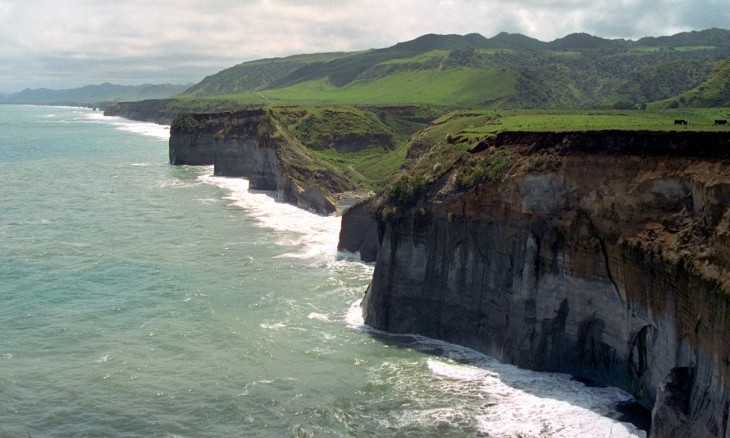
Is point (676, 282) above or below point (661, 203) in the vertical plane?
below

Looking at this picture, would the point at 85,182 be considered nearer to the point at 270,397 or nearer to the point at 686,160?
the point at 270,397

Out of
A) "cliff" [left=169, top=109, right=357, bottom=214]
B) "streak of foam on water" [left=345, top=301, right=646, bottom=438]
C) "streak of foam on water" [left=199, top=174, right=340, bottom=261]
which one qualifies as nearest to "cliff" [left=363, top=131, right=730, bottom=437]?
"streak of foam on water" [left=345, top=301, right=646, bottom=438]

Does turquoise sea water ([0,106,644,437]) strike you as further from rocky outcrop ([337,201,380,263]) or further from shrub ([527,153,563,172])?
shrub ([527,153,563,172])

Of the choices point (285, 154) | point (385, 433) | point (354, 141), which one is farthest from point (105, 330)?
point (354, 141)

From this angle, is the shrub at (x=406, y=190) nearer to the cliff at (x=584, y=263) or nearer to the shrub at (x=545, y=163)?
the cliff at (x=584, y=263)

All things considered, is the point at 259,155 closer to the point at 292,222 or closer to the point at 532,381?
the point at 292,222

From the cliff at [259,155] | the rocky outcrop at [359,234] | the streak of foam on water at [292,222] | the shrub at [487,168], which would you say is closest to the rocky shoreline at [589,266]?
the shrub at [487,168]

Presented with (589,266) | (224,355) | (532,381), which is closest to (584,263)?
(589,266)
